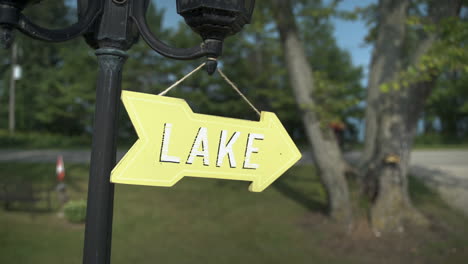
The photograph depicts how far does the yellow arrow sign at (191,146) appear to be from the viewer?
4.73ft

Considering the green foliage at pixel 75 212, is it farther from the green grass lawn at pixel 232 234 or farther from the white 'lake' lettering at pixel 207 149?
the white 'lake' lettering at pixel 207 149

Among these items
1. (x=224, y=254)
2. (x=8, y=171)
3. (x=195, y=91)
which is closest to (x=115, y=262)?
(x=224, y=254)

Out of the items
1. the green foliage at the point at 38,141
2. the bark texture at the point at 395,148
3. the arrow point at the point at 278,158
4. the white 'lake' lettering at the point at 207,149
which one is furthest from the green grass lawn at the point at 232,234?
the green foliage at the point at 38,141

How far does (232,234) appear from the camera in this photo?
8.09 metres

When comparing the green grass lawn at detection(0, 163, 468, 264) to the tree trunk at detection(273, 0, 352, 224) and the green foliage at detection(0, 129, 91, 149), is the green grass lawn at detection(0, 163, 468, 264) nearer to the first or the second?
the tree trunk at detection(273, 0, 352, 224)

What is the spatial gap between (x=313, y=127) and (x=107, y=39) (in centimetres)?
666

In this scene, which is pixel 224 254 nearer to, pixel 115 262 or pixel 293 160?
pixel 115 262

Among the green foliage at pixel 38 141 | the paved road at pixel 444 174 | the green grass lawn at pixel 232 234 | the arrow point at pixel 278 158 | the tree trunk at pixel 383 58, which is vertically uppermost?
the tree trunk at pixel 383 58

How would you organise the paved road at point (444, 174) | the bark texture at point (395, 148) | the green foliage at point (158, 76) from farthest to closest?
1. the green foliage at point (158, 76)
2. the paved road at point (444, 174)
3. the bark texture at point (395, 148)

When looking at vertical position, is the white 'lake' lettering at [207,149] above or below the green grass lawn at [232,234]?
above

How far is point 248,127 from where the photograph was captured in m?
1.69

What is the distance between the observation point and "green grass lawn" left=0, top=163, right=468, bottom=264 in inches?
268

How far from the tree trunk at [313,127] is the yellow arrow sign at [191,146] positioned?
20.0 feet

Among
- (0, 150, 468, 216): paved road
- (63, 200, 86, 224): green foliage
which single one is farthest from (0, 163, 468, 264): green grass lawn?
(0, 150, 468, 216): paved road
